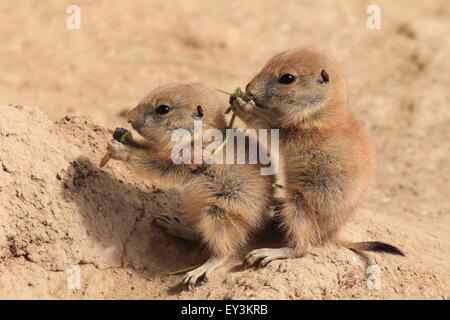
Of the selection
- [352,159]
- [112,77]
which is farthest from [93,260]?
[112,77]

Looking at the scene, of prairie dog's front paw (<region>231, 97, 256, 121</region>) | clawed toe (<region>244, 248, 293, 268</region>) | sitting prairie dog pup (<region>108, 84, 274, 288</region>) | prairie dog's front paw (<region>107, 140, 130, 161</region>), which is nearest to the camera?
clawed toe (<region>244, 248, 293, 268</region>)

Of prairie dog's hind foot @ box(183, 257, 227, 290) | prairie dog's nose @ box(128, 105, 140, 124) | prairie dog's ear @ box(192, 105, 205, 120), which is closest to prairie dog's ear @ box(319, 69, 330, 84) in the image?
prairie dog's ear @ box(192, 105, 205, 120)

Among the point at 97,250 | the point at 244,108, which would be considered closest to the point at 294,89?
the point at 244,108

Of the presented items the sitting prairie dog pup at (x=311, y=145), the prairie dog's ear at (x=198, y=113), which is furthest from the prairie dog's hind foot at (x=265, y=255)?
the prairie dog's ear at (x=198, y=113)

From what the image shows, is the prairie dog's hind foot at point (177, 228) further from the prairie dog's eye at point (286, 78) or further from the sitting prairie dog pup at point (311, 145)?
the prairie dog's eye at point (286, 78)

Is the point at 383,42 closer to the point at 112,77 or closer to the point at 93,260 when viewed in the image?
the point at 112,77

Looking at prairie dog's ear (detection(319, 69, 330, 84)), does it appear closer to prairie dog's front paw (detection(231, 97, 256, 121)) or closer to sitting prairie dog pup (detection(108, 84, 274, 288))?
prairie dog's front paw (detection(231, 97, 256, 121))

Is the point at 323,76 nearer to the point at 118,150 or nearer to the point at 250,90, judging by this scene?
the point at 250,90
